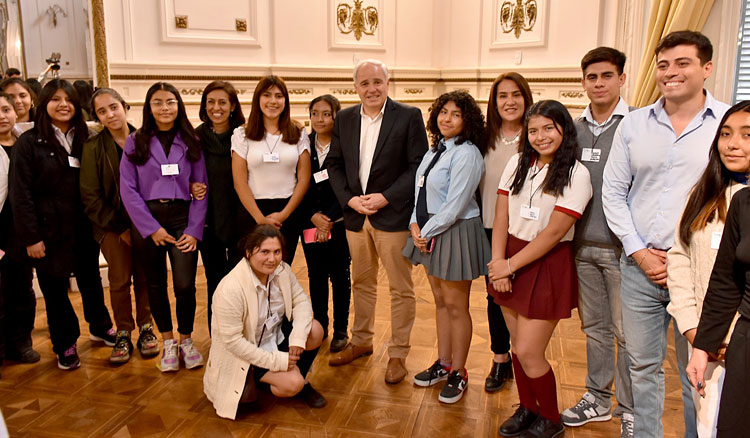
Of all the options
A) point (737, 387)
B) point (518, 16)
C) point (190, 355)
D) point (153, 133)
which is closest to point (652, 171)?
point (737, 387)

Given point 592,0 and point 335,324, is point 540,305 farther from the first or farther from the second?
point 592,0

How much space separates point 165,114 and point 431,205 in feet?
5.16

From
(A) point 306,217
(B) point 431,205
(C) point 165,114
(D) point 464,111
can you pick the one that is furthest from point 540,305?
(C) point 165,114

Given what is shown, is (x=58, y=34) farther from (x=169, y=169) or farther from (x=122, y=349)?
(x=122, y=349)

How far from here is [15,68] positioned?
17.6 feet

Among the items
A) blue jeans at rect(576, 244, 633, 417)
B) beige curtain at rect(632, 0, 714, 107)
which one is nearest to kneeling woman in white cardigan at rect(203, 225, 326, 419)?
blue jeans at rect(576, 244, 633, 417)

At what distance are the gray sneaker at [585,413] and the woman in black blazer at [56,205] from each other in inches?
110

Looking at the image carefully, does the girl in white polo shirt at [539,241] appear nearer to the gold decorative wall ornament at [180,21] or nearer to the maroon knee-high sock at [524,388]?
the maroon knee-high sock at [524,388]

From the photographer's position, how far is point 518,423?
2.74 meters

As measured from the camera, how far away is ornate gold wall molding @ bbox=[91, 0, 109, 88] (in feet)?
18.3

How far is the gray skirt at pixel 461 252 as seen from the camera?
9.36 feet

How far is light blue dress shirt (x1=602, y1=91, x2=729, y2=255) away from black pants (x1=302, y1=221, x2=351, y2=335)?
1673mm

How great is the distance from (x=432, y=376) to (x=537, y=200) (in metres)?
1.29

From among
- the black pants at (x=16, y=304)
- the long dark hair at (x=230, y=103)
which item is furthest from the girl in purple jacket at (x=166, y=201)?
the black pants at (x=16, y=304)
